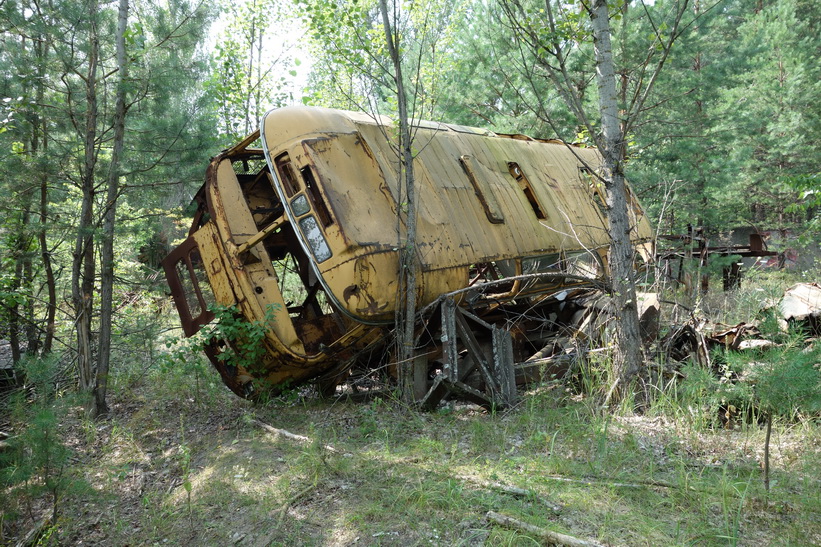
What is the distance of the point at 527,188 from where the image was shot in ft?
24.6

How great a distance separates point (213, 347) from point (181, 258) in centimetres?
113

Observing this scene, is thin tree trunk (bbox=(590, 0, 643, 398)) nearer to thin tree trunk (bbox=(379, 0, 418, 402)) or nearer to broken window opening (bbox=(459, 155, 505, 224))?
broken window opening (bbox=(459, 155, 505, 224))

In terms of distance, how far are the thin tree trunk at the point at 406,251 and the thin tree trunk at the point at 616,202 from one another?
1816mm

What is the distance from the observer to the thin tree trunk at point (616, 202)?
538 centimetres

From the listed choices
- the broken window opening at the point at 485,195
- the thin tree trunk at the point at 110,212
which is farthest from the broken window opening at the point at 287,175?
the thin tree trunk at the point at 110,212

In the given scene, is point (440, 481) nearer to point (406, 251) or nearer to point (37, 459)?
point (406, 251)

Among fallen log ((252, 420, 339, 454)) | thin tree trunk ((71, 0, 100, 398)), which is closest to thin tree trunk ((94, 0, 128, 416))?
thin tree trunk ((71, 0, 100, 398))

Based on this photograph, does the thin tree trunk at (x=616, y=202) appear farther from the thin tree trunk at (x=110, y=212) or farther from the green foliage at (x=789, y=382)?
the thin tree trunk at (x=110, y=212)

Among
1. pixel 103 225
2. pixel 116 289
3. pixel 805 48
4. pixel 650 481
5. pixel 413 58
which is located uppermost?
pixel 413 58

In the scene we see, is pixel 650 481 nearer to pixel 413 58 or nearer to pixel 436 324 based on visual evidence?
pixel 436 324

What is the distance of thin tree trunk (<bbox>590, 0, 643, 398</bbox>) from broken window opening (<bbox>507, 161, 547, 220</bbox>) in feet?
6.06

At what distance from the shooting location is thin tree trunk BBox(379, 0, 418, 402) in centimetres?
562

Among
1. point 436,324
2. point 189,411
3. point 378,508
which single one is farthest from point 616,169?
point 189,411

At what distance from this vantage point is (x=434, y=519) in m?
3.85
